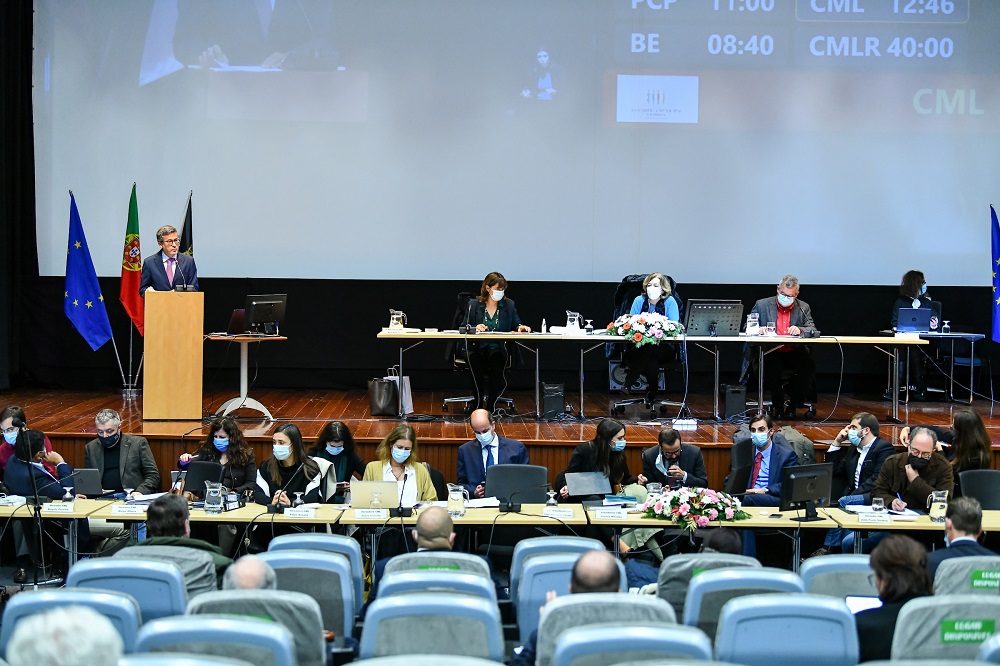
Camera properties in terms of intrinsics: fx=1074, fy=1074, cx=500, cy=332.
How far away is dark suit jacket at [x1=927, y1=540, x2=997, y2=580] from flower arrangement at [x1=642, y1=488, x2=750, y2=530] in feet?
4.56

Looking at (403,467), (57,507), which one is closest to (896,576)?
(403,467)

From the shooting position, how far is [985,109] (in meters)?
11.5

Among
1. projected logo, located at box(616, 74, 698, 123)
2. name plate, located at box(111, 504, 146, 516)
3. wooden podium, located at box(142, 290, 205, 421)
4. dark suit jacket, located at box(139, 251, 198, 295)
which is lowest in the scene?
name plate, located at box(111, 504, 146, 516)

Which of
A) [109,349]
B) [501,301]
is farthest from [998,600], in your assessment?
[109,349]

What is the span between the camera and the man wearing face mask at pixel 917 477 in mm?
6625

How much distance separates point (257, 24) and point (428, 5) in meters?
1.83

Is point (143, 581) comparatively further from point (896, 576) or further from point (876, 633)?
point (896, 576)

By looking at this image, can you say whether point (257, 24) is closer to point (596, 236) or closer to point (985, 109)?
point (596, 236)

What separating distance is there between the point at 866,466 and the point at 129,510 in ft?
15.7

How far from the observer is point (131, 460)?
753cm

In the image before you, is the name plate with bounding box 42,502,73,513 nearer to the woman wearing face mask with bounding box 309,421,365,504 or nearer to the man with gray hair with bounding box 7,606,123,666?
the woman wearing face mask with bounding box 309,421,365,504

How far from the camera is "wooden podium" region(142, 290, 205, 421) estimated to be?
827cm

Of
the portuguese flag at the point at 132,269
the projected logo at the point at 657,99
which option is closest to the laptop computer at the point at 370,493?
the portuguese flag at the point at 132,269

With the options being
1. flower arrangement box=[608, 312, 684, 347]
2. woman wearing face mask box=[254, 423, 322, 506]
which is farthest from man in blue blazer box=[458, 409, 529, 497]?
flower arrangement box=[608, 312, 684, 347]
